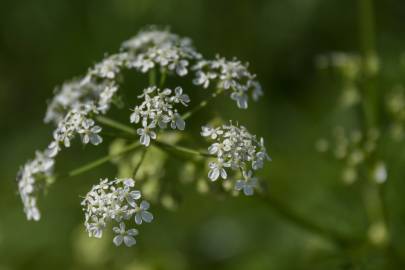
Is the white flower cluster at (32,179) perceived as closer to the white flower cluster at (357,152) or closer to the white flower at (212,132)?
the white flower at (212,132)

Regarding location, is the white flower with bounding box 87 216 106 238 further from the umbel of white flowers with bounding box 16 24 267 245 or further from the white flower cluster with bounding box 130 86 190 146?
the white flower cluster with bounding box 130 86 190 146

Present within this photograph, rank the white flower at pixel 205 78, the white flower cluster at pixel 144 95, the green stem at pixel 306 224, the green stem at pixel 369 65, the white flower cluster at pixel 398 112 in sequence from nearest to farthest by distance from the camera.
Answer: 1. the white flower cluster at pixel 144 95
2. the white flower at pixel 205 78
3. the green stem at pixel 306 224
4. the green stem at pixel 369 65
5. the white flower cluster at pixel 398 112

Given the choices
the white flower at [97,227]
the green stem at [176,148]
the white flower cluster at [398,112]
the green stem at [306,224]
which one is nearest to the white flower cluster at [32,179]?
the white flower at [97,227]

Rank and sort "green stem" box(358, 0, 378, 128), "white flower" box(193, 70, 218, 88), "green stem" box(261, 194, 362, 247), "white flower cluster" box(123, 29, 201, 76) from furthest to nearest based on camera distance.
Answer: "green stem" box(358, 0, 378, 128) < "green stem" box(261, 194, 362, 247) < "white flower cluster" box(123, 29, 201, 76) < "white flower" box(193, 70, 218, 88)

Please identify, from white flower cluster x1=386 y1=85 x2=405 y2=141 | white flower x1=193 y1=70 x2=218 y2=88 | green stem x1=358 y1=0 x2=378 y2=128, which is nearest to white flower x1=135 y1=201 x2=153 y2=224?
white flower x1=193 y1=70 x2=218 y2=88

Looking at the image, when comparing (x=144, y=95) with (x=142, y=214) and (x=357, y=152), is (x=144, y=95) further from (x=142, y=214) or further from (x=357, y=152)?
(x=357, y=152)

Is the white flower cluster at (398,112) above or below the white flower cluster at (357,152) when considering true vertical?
above

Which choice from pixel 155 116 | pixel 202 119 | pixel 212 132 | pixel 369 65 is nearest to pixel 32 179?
pixel 155 116

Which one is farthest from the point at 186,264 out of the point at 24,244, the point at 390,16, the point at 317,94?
the point at 390,16
